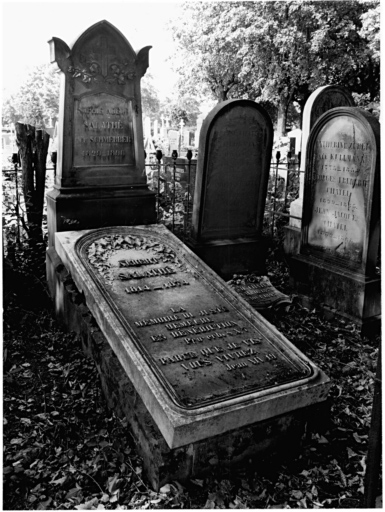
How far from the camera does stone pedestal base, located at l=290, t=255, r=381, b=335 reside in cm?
477

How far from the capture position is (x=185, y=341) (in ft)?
10.6

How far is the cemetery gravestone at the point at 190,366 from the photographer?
8.76 feet

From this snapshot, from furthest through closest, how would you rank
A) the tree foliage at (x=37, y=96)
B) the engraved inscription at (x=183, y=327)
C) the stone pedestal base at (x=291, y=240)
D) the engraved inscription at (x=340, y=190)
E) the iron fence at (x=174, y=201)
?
1. the tree foliage at (x=37, y=96)
2. the stone pedestal base at (x=291, y=240)
3. the iron fence at (x=174, y=201)
4. the engraved inscription at (x=340, y=190)
5. the engraved inscription at (x=183, y=327)

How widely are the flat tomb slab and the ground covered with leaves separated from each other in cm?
35

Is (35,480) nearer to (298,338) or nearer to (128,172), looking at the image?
(298,338)

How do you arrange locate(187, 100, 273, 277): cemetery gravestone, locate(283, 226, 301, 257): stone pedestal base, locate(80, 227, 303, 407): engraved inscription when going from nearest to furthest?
locate(80, 227, 303, 407): engraved inscription < locate(187, 100, 273, 277): cemetery gravestone < locate(283, 226, 301, 257): stone pedestal base

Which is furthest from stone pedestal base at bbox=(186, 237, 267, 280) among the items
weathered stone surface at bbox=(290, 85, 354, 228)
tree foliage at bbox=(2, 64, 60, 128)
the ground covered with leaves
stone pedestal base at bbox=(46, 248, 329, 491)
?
tree foliage at bbox=(2, 64, 60, 128)

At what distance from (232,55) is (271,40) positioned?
2539 millimetres

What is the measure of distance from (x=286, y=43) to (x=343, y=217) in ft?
65.9

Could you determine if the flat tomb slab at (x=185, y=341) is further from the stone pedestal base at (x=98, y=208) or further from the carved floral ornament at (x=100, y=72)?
the carved floral ornament at (x=100, y=72)

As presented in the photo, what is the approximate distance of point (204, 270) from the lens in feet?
13.5

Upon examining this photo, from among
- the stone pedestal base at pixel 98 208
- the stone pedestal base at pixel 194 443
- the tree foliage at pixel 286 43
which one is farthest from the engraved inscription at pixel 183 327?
the tree foliage at pixel 286 43

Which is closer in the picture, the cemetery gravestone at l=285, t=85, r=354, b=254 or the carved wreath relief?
the carved wreath relief

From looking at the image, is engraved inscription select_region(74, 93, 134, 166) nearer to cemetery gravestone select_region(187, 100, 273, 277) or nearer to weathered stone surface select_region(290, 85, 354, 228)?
cemetery gravestone select_region(187, 100, 273, 277)
